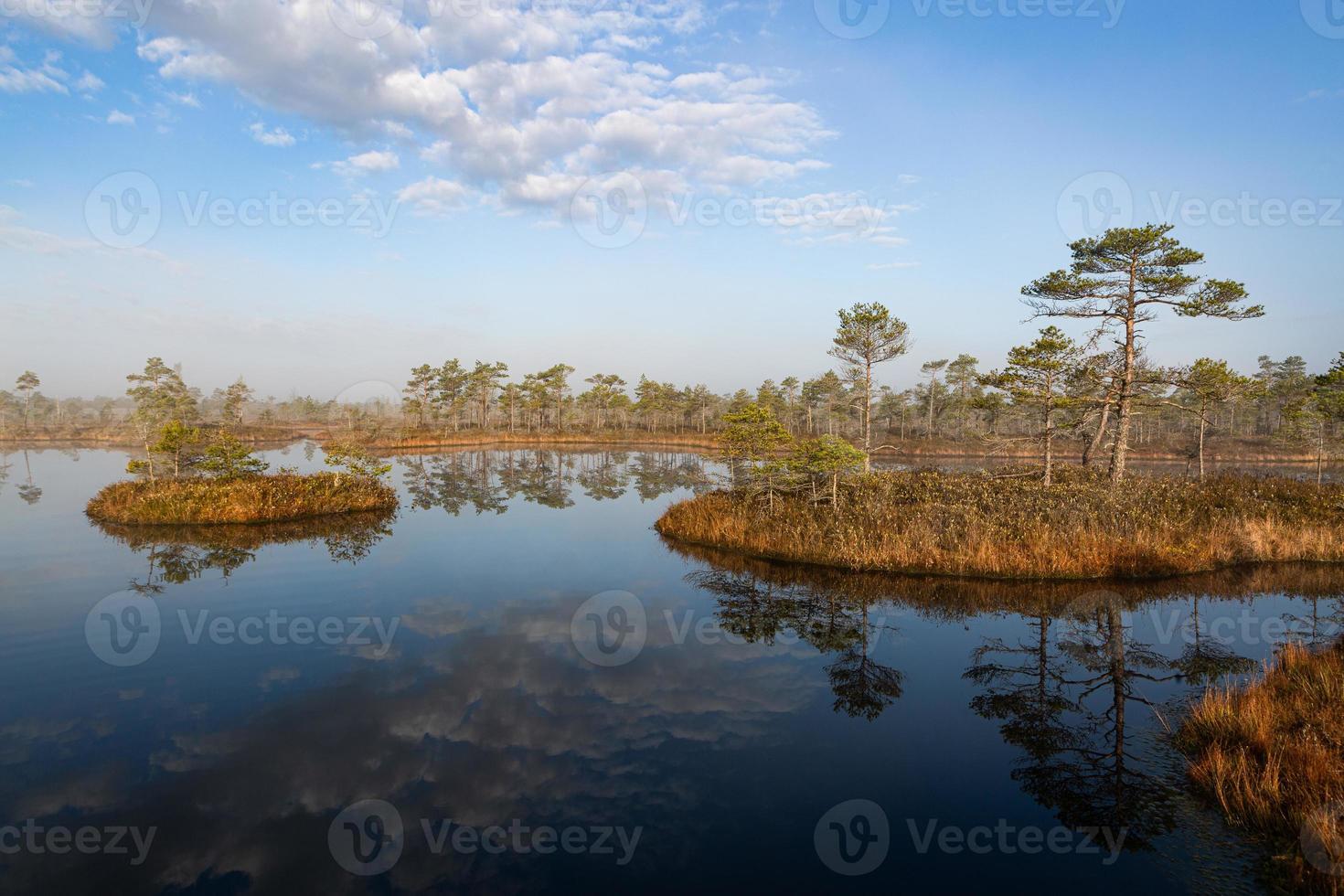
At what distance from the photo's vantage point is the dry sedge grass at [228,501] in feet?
75.7

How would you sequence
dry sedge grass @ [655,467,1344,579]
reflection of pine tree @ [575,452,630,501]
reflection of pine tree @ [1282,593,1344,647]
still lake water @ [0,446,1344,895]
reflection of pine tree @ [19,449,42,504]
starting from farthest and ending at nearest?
reflection of pine tree @ [575,452,630,501] < reflection of pine tree @ [19,449,42,504] < dry sedge grass @ [655,467,1344,579] < reflection of pine tree @ [1282,593,1344,647] < still lake water @ [0,446,1344,895]

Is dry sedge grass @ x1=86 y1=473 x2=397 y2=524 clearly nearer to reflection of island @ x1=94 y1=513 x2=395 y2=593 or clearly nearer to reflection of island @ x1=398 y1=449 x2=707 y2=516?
reflection of island @ x1=94 y1=513 x2=395 y2=593

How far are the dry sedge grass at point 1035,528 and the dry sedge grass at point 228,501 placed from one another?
49.7 ft

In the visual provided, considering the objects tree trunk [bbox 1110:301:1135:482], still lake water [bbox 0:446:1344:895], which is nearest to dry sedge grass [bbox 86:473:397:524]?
still lake water [bbox 0:446:1344:895]

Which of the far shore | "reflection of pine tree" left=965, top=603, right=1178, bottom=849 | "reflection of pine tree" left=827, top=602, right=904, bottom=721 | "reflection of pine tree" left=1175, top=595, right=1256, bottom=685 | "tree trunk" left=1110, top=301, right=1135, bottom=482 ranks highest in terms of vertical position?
"tree trunk" left=1110, top=301, right=1135, bottom=482

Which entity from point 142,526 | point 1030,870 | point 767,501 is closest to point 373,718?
point 1030,870

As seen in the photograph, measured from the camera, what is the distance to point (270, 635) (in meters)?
12.2

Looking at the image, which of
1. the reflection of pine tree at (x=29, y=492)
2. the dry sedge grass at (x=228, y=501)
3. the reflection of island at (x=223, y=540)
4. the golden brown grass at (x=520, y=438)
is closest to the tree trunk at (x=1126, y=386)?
the reflection of island at (x=223, y=540)

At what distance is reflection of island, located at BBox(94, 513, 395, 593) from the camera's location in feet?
55.3

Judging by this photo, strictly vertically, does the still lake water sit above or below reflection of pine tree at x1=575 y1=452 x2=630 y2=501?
below

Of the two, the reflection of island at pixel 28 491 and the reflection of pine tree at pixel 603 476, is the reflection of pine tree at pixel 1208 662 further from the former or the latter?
the reflection of island at pixel 28 491

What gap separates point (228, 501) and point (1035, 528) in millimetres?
29772

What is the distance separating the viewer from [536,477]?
4241cm

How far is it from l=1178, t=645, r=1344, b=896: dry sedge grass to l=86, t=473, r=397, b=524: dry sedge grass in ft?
94.1
